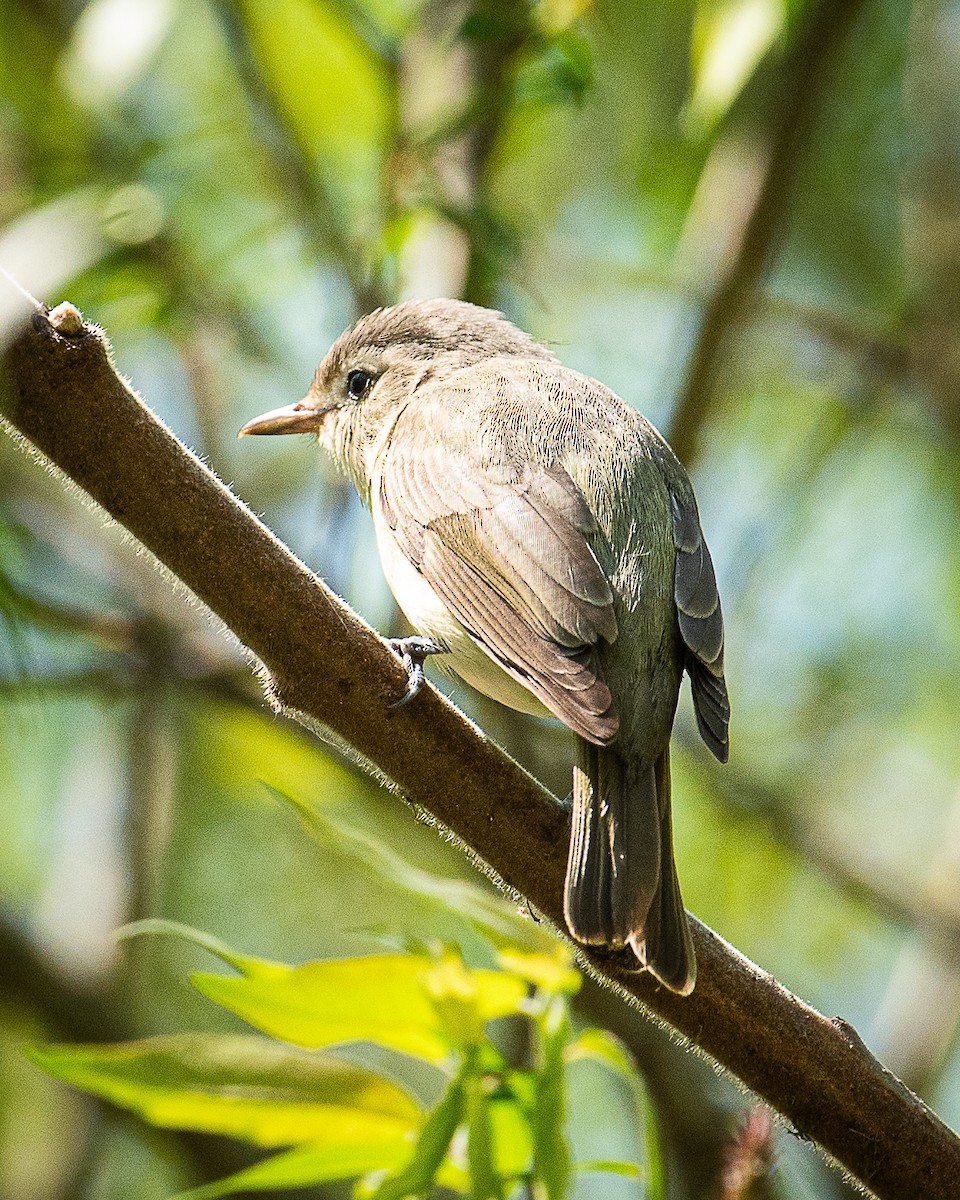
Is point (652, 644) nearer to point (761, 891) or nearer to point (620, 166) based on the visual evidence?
point (761, 891)

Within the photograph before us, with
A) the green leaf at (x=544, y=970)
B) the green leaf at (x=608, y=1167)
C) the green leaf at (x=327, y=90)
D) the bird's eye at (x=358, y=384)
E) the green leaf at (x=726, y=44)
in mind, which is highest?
the green leaf at (x=327, y=90)

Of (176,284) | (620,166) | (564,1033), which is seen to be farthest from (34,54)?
(564,1033)

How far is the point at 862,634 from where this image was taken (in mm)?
5785

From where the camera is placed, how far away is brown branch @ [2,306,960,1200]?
1.82 m

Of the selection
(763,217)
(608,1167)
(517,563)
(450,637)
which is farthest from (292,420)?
(608,1167)

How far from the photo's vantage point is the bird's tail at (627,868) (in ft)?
6.66

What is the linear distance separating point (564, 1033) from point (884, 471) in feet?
15.7

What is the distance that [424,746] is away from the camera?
2.08m

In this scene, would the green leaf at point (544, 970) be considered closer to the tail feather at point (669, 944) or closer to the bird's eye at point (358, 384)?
the tail feather at point (669, 944)

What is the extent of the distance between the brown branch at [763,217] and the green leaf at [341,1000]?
2295 millimetres

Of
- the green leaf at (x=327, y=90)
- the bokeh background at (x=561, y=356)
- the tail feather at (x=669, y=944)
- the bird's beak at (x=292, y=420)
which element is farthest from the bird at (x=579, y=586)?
the green leaf at (x=327, y=90)

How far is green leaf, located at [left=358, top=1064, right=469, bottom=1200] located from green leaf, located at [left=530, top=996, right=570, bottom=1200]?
10cm

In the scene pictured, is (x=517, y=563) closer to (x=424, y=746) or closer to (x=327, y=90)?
(x=424, y=746)

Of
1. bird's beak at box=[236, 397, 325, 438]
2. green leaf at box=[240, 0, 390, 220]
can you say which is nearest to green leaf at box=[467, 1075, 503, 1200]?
bird's beak at box=[236, 397, 325, 438]
